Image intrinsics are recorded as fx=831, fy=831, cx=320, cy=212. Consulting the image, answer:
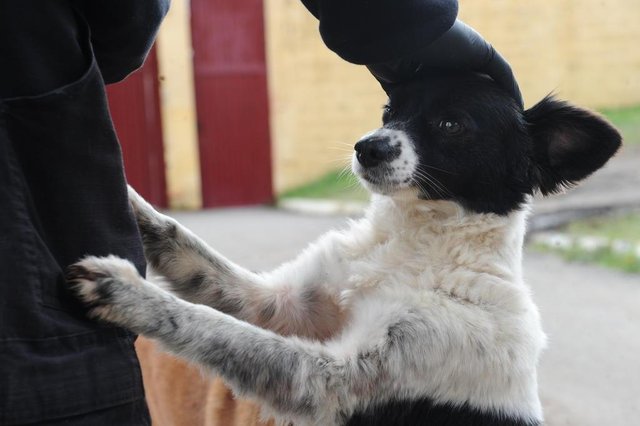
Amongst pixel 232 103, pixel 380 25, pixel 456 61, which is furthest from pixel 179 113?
pixel 380 25

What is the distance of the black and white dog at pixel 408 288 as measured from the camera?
188cm

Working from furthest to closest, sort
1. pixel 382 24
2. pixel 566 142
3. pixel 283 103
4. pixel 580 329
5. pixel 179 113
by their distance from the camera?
1. pixel 283 103
2. pixel 179 113
3. pixel 580 329
4. pixel 566 142
5. pixel 382 24

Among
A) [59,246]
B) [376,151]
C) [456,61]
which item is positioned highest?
[456,61]

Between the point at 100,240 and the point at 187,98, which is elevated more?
the point at 100,240

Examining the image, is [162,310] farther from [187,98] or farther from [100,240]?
[187,98]

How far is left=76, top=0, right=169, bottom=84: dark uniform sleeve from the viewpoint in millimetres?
1330

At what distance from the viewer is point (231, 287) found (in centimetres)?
228

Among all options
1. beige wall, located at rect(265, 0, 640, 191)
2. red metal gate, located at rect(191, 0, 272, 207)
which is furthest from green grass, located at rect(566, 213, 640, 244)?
red metal gate, located at rect(191, 0, 272, 207)

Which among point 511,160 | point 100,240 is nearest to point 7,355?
point 100,240

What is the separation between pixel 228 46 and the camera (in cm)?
1097

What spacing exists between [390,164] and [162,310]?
31.0 inches

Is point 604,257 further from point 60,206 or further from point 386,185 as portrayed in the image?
point 60,206

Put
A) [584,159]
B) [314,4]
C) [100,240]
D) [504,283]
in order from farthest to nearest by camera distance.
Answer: [584,159], [504,283], [314,4], [100,240]

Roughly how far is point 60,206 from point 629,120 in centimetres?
1088
